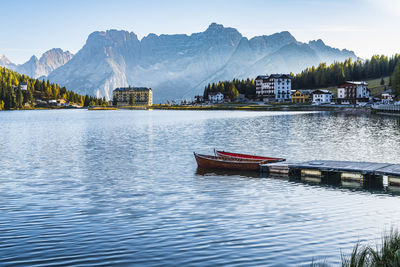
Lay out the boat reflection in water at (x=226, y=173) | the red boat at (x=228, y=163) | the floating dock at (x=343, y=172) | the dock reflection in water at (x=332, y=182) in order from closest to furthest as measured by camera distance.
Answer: the dock reflection in water at (x=332, y=182) < the floating dock at (x=343, y=172) < the boat reflection in water at (x=226, y=173) < the red boat at (x=228, y=163)

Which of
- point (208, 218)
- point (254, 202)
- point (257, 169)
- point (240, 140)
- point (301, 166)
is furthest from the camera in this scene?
point (240, 140)

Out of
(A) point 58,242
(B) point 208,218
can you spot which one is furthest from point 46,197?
(B) point 208,218

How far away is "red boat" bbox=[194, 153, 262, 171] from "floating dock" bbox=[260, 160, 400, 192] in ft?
3.96

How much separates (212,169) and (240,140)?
34.8 meters

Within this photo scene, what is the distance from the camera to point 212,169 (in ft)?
144

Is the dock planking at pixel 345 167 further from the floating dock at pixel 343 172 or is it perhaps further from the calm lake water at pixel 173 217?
the calm lake water at pixel 173 217

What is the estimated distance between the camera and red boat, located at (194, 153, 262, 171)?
42.1m

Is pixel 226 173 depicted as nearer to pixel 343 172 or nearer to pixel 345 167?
pixel 343 172

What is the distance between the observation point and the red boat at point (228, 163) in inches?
1657

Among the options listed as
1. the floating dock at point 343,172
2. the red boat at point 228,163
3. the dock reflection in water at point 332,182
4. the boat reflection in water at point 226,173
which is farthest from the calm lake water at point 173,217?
the floating dock at point 343,172

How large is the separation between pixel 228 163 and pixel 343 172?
38.9ft

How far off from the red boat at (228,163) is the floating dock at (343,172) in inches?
47.5

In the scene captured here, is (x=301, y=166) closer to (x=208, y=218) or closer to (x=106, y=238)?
(x=208, y=218)

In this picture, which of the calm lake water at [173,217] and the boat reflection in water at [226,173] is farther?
the boat reflection in water at [226,173]
